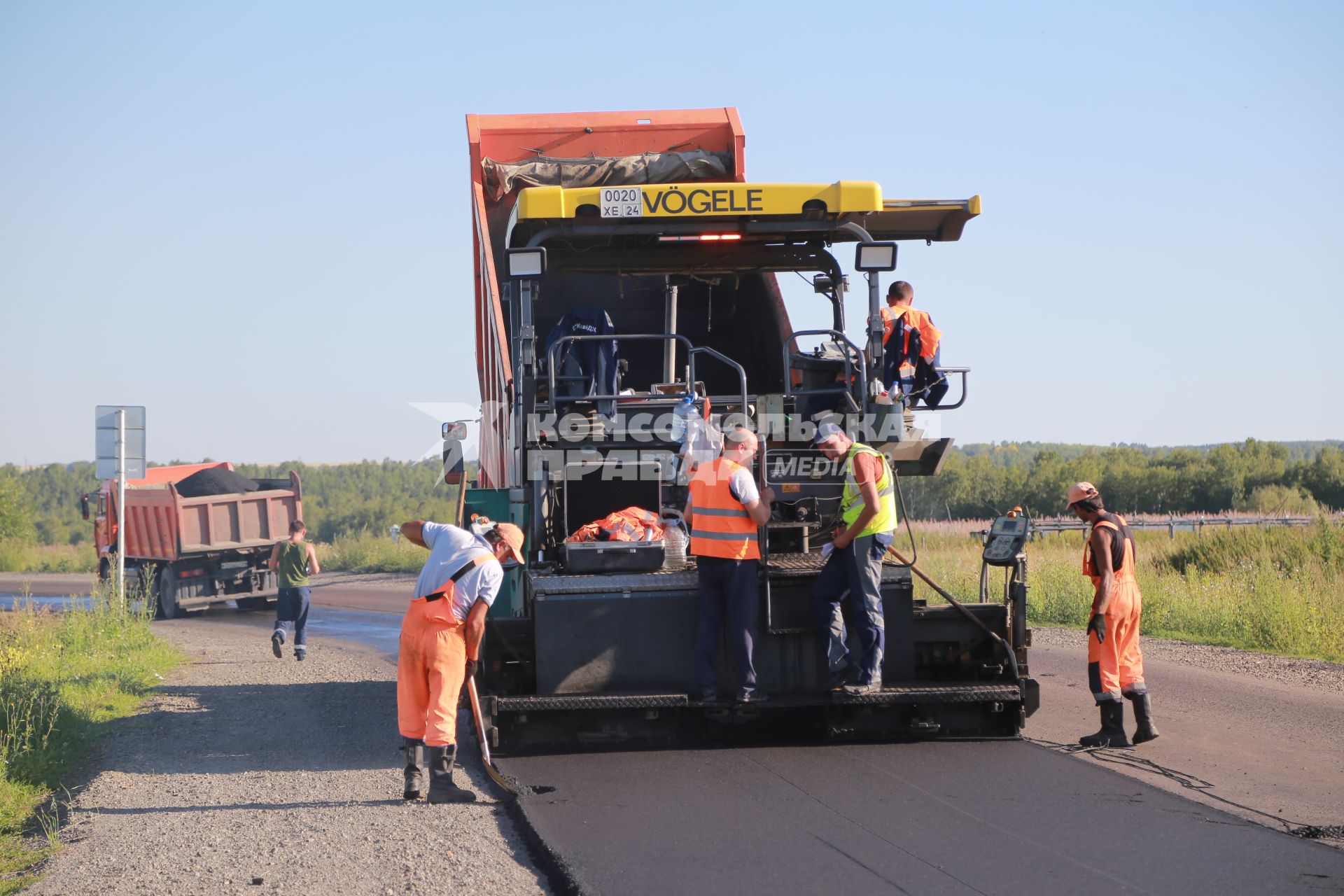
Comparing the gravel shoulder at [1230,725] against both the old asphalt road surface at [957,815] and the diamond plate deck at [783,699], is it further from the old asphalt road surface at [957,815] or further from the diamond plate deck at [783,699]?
the diamond plate deck at [783,699]

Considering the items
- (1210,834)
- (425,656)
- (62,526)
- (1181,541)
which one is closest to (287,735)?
(425,656)

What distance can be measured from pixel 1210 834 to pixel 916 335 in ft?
12.4

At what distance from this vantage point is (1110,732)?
7.60 metres

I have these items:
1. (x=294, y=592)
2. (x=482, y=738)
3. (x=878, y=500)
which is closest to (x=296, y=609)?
(x=294, y=592)

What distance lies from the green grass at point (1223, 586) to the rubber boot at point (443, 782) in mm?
3752

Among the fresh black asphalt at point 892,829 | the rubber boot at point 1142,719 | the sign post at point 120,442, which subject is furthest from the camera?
the sign post at point 120,442

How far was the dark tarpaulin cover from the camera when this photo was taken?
34.7ft

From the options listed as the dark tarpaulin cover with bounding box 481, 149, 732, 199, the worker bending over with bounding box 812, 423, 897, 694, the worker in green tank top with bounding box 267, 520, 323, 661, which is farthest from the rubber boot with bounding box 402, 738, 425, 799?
the worker in green tank top with bounding box 267, 520, 323, 661

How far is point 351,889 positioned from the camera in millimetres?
5031

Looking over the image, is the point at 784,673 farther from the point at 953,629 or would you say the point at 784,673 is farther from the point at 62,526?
the point at 62,526

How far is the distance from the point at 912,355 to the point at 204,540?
16.2m

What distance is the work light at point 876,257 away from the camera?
845 cm

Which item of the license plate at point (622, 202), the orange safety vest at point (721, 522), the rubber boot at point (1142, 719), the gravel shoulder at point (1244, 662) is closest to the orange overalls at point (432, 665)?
the orange safety vest at point (721, 522)

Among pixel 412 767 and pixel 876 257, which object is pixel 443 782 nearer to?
pixel 412 767
